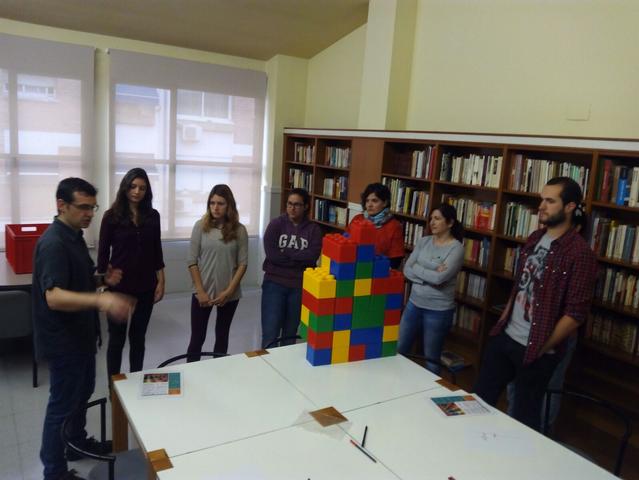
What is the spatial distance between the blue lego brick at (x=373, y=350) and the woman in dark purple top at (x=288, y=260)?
1.06 m

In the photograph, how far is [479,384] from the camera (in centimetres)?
266

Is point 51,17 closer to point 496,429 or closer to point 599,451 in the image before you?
point 496,429

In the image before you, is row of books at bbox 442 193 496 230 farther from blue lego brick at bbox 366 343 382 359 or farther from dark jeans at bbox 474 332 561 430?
blue lego brick at bbox 366 343 382 359

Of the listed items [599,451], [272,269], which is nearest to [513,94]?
[272,269]

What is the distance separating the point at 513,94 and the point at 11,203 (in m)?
4.52

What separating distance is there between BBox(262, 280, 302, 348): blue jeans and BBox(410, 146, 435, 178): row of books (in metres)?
1.51

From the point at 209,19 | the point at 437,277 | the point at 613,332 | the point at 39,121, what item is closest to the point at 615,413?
the point at 613,332

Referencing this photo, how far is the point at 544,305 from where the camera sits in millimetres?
2342

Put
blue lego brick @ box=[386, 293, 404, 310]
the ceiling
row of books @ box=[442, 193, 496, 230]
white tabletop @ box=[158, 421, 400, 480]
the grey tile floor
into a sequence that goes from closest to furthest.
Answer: white tabletop @ box=[158, 421, 400, 480]
blue lego brick @ box=[386, 293, 404, 310]
the grey tile floor
row of books @ box=[442, 193, 496, 230]
the ceiling

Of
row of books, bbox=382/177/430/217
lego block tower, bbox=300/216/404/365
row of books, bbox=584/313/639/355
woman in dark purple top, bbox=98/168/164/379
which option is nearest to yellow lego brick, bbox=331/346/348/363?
lego block tower, bbox=300/216/404/365

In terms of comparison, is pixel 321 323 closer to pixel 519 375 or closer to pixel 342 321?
pixel 342 321

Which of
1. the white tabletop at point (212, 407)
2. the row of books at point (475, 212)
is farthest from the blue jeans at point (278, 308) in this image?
the row of books at point (475, 212)

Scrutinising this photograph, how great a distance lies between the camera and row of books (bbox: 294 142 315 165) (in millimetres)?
5668

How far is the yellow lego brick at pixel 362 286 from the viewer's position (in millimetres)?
2391
